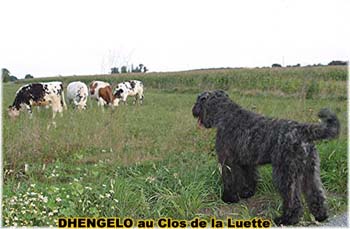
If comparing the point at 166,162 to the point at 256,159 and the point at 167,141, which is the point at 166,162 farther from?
the point at 256,159

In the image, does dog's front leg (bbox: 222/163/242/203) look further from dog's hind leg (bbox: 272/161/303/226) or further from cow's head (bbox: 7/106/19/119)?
cow's head (bbox: 7/106/19/119)

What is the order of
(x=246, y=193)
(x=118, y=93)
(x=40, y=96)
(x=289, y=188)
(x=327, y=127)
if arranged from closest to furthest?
(x=327, y=127), (x=289, y=188), (x=246, y=193), (x=40, y=96), (x=118, y=93)

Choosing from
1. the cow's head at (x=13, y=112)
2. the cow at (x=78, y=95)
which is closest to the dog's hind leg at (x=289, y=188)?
the cow's head at (x=13, y=112)

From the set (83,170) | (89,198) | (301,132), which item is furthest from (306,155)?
(83,170)

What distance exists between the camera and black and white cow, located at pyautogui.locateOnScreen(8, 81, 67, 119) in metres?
13.0

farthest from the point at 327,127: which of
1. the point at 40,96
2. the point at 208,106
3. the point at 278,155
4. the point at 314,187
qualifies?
the point at 40,96

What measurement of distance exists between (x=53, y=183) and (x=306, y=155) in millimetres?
3463

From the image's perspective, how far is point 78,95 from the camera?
15.7m

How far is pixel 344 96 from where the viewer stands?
1417 cm

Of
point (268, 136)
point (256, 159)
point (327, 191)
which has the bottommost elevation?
point (327, 191)

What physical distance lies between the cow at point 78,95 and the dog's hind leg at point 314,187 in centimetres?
1170

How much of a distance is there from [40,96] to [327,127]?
11147mm

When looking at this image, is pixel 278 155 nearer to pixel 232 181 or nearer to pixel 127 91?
pixel 232 181

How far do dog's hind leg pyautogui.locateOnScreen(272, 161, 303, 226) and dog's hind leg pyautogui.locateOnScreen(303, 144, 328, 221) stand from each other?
17cm
